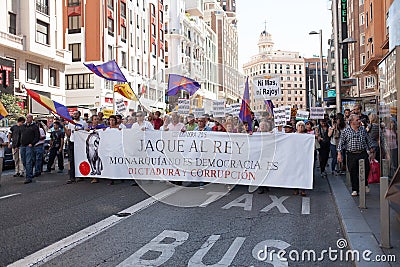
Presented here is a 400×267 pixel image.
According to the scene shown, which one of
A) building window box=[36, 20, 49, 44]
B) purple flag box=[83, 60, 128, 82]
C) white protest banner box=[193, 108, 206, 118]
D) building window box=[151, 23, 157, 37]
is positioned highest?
building window box=[151, 23, 157, 37]

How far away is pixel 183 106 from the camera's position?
1191 centimetres

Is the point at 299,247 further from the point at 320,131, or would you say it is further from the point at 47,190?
the point at 320,131

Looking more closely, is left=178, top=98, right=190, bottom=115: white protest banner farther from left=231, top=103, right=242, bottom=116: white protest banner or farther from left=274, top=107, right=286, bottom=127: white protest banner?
left=274, top=107, right=286, bottom=127: white protest banner

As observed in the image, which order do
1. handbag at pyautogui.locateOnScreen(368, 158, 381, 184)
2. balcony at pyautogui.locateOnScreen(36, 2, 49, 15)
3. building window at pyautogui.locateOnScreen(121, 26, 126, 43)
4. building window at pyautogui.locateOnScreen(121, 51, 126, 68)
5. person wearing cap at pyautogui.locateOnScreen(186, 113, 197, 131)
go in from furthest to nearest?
1. building window at pyautogui.locateOnScreen(121, 26, 126, 43)
2. building window at pyautogui.locateOnScreen(121, 51, 126, 68)
3. balcony at pyautogui.locateOnScreen(36, 2, 49, 15)
4. person wearing cap at pyautogui.locateOnScreen(186, 113, 197, 131)
5. handbag at pyautogui.locateOnScreen(368, 158, 381, 184)

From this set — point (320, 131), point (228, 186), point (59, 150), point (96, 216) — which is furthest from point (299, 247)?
point (59, 150)

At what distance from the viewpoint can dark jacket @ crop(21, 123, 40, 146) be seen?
466 inches

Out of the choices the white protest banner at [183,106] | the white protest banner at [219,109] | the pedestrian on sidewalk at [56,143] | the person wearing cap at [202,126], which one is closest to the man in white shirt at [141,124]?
the white protest banner at [183,106]

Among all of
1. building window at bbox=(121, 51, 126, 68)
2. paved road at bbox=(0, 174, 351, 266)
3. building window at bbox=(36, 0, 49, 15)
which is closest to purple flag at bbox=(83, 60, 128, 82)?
paved road at bbox=(0, 174, 351, 266)

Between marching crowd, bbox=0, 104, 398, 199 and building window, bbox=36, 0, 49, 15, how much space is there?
20.4 meters

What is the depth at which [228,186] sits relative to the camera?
994cm

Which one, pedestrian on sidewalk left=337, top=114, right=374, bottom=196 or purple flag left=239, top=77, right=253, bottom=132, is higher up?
purple flag left=239, top=77, right=253, bottom=132

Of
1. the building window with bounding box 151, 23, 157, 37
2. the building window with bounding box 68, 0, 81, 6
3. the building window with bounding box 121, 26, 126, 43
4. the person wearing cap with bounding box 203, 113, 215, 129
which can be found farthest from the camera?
the building window with bounding box 151, 23, 157, 37

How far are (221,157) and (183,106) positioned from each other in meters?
2.78

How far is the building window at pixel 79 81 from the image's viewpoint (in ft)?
132
